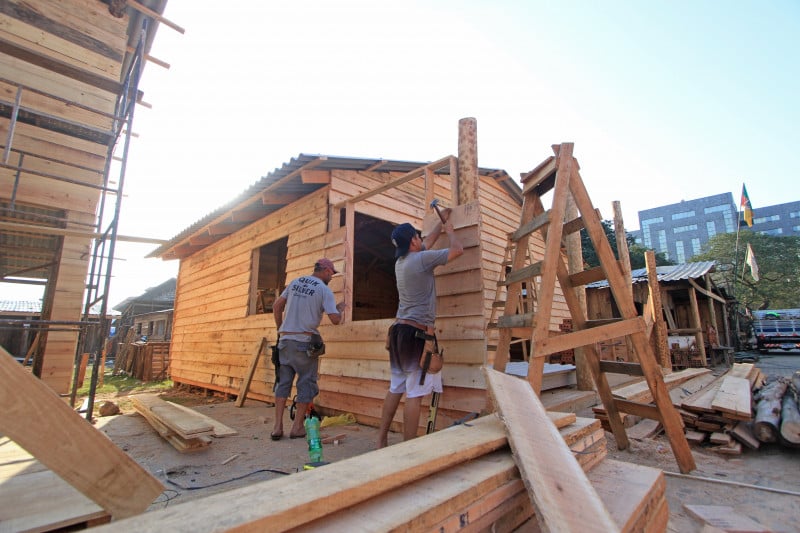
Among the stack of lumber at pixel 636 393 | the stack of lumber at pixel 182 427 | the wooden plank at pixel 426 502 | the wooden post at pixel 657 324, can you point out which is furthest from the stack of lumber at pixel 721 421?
the stack of lumber at pixel 182 427

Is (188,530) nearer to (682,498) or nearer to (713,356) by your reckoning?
(682,498)

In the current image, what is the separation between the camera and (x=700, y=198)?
69.5 meters

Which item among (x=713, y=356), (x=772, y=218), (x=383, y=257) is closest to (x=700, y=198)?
(x=772, y=218)

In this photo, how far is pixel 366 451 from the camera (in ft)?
11.7

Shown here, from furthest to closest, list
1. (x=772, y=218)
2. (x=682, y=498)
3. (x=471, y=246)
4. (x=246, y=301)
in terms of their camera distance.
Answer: (x=772, y=218), (x=246, y=301), (x=471, y=246), (x=682, y=498)

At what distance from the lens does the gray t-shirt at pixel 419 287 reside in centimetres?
309

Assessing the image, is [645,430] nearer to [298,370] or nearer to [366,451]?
[366,451]

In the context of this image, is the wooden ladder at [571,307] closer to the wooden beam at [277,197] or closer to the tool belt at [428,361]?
the tool belt at [428,361]

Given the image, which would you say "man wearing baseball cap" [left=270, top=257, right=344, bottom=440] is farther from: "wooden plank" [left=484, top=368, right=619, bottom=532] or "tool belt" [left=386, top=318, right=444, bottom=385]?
"wooden plank" [left=484, top=368, right=619, bottom=532]

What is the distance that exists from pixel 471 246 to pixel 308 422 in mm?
2150

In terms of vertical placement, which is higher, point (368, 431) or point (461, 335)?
point (461, 335)

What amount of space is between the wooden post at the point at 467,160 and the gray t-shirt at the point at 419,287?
947 mm

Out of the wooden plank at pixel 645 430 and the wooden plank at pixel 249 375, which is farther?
the wooden plank at pixel 249 375

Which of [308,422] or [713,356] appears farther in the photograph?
[713,356]
